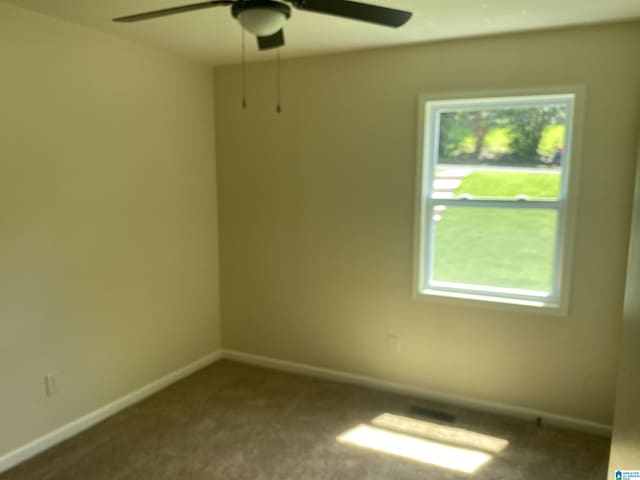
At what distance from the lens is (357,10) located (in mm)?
1740

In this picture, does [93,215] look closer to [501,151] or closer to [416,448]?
[416,448]

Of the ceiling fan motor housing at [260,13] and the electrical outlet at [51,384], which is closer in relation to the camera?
the ceiling fan motor housing at [260,13]

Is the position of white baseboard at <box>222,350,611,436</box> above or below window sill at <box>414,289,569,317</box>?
below

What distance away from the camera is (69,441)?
9.07 ft

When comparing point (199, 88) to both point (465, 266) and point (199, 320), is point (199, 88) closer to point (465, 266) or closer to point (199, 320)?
point (199, 320)

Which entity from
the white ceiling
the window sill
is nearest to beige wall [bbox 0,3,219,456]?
the white ceiling

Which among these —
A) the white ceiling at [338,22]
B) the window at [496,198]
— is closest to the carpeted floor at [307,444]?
the window at [496,198]

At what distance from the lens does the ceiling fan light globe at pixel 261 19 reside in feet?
5.30

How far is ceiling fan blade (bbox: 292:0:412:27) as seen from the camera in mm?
1661

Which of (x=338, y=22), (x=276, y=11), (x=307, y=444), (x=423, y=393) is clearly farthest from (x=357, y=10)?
(x=423, y=393)

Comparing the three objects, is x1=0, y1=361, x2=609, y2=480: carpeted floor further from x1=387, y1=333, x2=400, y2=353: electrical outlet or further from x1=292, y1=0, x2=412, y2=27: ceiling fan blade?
x1=292, y1=0, x2=412, y2=27: ceiling fan blade

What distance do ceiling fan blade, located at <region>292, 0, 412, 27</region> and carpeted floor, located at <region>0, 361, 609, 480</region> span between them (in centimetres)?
218

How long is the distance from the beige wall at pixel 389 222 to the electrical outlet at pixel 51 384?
1.48 m

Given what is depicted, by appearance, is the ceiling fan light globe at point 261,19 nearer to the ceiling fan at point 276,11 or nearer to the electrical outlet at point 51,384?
the ceiling fan at point 276,11
